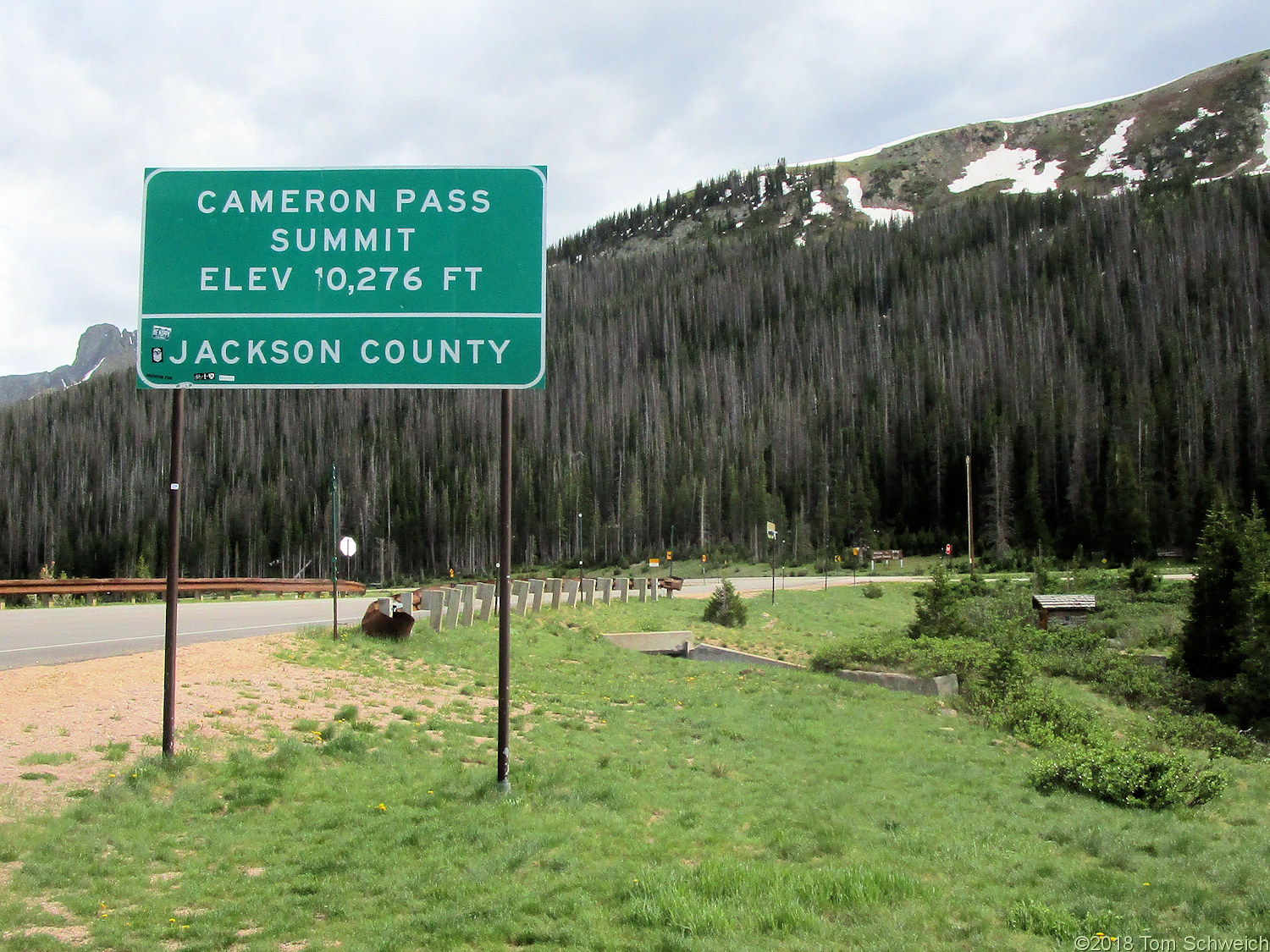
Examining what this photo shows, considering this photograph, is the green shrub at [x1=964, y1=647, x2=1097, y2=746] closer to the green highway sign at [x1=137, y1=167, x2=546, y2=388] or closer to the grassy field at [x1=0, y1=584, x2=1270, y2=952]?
the grassy field at [x1=0, y1=584, x2=1270, y2=952]

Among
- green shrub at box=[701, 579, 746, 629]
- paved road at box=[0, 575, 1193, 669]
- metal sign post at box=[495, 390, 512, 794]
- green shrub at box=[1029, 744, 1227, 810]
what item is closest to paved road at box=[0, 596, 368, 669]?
paved road at box=[0, 575, 1193, 669]

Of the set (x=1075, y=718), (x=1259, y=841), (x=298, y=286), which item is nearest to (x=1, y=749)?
(x=298, y=286)

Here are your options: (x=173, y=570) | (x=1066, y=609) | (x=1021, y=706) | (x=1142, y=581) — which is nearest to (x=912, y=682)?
(x=1021, y=706)

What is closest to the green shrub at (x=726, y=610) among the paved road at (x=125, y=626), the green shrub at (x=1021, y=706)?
the paved road at (x=125, y=626)

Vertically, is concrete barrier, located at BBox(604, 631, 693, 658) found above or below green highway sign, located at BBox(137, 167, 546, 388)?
below

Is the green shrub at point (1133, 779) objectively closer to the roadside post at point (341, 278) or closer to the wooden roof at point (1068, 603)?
the roadside post at point (341, 278)

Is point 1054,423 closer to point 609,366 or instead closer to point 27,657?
point 609,366

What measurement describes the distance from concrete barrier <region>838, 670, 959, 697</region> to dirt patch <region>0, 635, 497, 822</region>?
31.0ft

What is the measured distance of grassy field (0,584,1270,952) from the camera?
227 inches

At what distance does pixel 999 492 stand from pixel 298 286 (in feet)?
324

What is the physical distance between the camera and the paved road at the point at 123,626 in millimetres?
15516

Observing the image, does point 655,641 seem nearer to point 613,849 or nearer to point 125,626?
point 125,626

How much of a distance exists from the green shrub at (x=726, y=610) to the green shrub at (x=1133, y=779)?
20.1m

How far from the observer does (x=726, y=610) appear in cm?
3181
